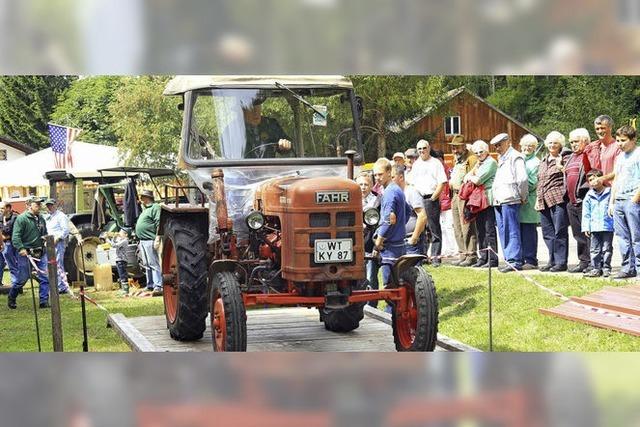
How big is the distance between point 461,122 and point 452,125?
0.20ft

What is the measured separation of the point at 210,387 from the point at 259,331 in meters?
0.60

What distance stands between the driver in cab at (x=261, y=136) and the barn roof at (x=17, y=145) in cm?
143

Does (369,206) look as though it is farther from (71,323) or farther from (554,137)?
(71,323)

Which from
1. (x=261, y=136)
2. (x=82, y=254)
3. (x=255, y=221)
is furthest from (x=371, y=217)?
(x=82, y=254)

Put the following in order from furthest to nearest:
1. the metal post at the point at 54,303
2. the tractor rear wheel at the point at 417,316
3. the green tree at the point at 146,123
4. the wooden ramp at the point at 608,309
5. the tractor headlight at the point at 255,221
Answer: the metal post at the point at 54,303 → the green tree at the point at 146,123 → the wooden ramp at the point at 608,309 → the tractor headlight at the point at 255,221 → the tractor rear wheel at the point at 417,316

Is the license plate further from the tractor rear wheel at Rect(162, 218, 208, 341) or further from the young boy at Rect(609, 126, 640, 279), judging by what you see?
the young boy at Rect(609, 126, 640, 279)

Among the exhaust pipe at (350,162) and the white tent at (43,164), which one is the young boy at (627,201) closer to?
the exhaust pipe at (350,162)

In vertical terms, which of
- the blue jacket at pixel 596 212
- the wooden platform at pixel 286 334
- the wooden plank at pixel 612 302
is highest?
the blue jacket at pixel 596 212

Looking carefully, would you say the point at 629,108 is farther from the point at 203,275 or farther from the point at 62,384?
the point at 62,384

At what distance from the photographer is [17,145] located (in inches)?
346

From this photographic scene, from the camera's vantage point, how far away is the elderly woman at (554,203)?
8.98 metres

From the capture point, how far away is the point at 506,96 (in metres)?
8.44

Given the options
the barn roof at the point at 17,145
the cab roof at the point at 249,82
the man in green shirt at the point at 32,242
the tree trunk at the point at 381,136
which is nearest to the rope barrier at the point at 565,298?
the tree trunk at the point at 381,136
